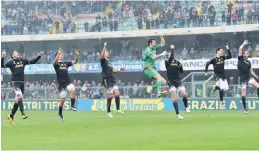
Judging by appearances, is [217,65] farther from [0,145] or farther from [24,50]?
[24,50]

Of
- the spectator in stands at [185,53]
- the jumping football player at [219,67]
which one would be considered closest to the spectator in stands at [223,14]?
the spectator in stands at [185,53]

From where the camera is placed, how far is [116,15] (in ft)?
199

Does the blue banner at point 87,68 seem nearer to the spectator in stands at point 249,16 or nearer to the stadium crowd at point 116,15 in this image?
the stadium crowd at point 116,15

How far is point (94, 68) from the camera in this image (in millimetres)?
59062

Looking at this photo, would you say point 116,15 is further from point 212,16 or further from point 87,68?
point 212,16

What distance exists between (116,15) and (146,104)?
1574 cm

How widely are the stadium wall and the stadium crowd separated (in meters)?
12.0

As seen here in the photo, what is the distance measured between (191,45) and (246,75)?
2828 centimetres

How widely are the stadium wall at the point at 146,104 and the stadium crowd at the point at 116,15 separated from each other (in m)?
12.0

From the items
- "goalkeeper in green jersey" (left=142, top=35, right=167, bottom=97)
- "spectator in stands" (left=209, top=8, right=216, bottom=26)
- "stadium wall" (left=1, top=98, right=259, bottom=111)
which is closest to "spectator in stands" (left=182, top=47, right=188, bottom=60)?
"spectator in stands" (left=209, top=8, right=216, bottom=26)

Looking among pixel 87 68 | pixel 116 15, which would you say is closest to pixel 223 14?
pixel 116 15

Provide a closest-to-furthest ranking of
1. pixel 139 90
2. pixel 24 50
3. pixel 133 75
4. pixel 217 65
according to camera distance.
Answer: pixel 217 65
pixel 139 90
pixel 133 75
pixel 24 50

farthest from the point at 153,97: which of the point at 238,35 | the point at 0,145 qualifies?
the point at 0,145

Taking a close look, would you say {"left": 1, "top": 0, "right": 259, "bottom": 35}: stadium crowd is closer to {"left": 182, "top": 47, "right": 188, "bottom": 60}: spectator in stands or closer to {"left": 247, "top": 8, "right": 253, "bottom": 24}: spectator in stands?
{"left": 247, "top": 8, "right": 253, "bottom": 24}: spectator in stands
